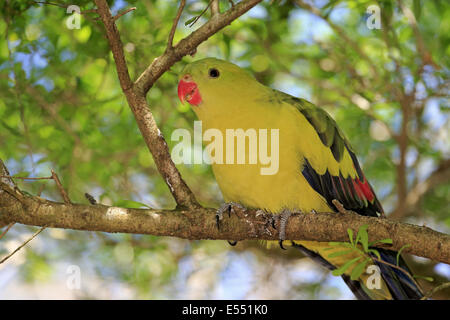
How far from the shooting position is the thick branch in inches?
97.0

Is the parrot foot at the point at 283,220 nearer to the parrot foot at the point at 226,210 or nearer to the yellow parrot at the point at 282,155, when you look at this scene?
the yellow parrot at the point at 282,155

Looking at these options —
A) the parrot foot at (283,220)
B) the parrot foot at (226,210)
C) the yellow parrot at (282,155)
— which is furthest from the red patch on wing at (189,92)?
the parrot foot at (283,220)

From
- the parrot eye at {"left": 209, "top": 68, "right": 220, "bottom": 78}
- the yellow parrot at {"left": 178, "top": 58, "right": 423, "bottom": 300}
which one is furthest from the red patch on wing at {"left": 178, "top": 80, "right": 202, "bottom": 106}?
the parrot eye at {"left": 209, "top": 68, "right": 220, "bottom": 78}

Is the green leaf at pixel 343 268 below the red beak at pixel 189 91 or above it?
below

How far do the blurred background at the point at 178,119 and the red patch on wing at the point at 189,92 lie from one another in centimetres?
12

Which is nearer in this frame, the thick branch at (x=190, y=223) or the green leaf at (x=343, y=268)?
the green leaf at (x=343, y=268)

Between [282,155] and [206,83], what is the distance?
720mm

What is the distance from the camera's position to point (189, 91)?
10.8ft

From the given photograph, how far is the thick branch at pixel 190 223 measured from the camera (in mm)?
2463

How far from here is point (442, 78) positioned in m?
3.84

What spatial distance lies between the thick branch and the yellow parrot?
11.2 inches
